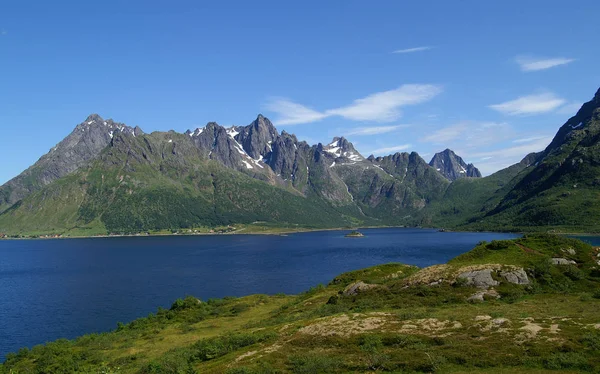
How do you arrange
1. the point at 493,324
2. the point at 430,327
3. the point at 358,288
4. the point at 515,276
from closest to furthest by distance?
the point at 493,324, the point at 430,327, the point at 515,276, the point at 358,288

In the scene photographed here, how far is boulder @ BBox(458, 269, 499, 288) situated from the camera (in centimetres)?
5928

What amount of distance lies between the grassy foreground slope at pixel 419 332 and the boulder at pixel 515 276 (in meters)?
0.18

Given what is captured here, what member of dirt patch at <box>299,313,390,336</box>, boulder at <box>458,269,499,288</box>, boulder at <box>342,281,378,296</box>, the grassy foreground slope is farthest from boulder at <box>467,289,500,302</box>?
boulder at <box>342,281,378,296</box>

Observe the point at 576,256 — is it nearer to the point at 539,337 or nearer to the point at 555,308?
the point at 555,308

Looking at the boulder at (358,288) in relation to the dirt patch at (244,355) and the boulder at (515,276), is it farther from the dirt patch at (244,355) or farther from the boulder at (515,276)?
the dirt patch at (244,355)

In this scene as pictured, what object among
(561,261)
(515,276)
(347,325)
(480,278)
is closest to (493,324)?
(347,325)

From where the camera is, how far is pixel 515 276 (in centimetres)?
5950

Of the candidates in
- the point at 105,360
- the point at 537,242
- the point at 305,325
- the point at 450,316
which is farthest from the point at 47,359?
the point at 537,242

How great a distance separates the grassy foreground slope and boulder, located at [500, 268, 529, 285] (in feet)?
0.60

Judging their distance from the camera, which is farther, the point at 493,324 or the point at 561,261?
the point at 561,261

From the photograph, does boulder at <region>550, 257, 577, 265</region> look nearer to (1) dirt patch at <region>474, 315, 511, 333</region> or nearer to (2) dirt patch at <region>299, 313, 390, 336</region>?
(1) dirt patch at <region>474, 315, 511, 333</region>

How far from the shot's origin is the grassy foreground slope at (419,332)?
33.3 metres

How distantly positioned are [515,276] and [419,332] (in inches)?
1076

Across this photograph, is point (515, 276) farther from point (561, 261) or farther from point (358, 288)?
point (358, 288)
